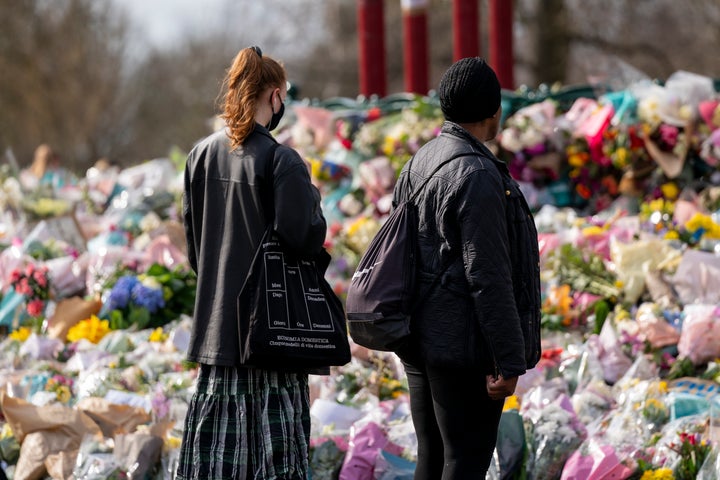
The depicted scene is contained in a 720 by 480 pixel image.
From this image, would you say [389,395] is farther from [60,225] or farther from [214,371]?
[60,225]

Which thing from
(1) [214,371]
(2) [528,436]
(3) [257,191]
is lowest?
(2) [528,436]

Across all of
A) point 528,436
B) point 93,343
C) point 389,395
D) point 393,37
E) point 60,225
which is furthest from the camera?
point 393,37

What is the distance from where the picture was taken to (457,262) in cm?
357

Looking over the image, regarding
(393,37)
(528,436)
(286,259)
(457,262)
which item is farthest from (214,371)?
(393,37)

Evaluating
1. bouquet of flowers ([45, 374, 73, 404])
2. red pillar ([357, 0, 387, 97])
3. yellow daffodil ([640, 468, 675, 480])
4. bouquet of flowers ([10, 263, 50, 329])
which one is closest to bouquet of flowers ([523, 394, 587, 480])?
yellow daffodil ([640, 468, 675, 480])

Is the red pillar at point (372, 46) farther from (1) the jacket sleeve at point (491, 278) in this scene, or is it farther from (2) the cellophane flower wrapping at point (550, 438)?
(1) the jacket sleeve at point (491, 278)

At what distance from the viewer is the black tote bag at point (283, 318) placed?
149 inches

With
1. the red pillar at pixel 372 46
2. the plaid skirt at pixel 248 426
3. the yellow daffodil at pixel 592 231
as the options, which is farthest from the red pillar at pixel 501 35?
the plaid skirt at pixel 248 426

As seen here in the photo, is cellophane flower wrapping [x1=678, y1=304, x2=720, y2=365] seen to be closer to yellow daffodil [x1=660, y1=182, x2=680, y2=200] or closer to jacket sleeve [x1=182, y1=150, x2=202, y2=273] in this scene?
yellow daffodil [x1=660, y1=182, x2=680, y2=200]

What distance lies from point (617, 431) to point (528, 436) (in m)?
0.35

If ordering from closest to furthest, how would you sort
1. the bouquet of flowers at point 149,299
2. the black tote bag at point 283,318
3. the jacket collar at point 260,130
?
the black tote bag at point 283,318 → the jacket collar at point 260,130 → the bouquet of flowers at point 149,299

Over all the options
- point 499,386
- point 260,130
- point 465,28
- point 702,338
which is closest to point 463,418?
point 499,386

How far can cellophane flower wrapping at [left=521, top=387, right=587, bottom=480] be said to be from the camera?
472 centimetres

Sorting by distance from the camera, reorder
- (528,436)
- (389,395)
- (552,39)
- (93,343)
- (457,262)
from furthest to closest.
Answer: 1. (552,39)
2. (93,343)
3. (389,395)
4. (528,436)
5. (457,262)
